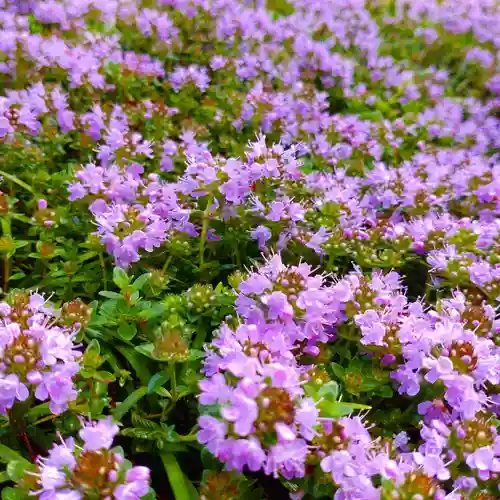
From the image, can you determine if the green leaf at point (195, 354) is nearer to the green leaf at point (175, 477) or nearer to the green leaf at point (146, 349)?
the green leaf at point (146, 349)

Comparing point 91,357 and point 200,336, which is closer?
point 91,357

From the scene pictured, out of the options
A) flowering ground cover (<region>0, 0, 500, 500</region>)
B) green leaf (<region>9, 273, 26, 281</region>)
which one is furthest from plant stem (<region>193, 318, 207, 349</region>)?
green leaf (<region>9, 273, 26, 281</region>)

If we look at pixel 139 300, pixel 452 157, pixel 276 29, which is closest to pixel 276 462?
pixel 139 300

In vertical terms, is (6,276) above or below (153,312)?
below

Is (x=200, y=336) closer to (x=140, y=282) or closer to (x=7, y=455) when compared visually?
(x=140, y=282)

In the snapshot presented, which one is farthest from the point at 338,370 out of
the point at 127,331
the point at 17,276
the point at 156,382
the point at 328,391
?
the point at 17,276

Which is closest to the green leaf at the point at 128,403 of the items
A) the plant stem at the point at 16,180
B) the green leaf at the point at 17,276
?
the green leaf at the point at 17,276
